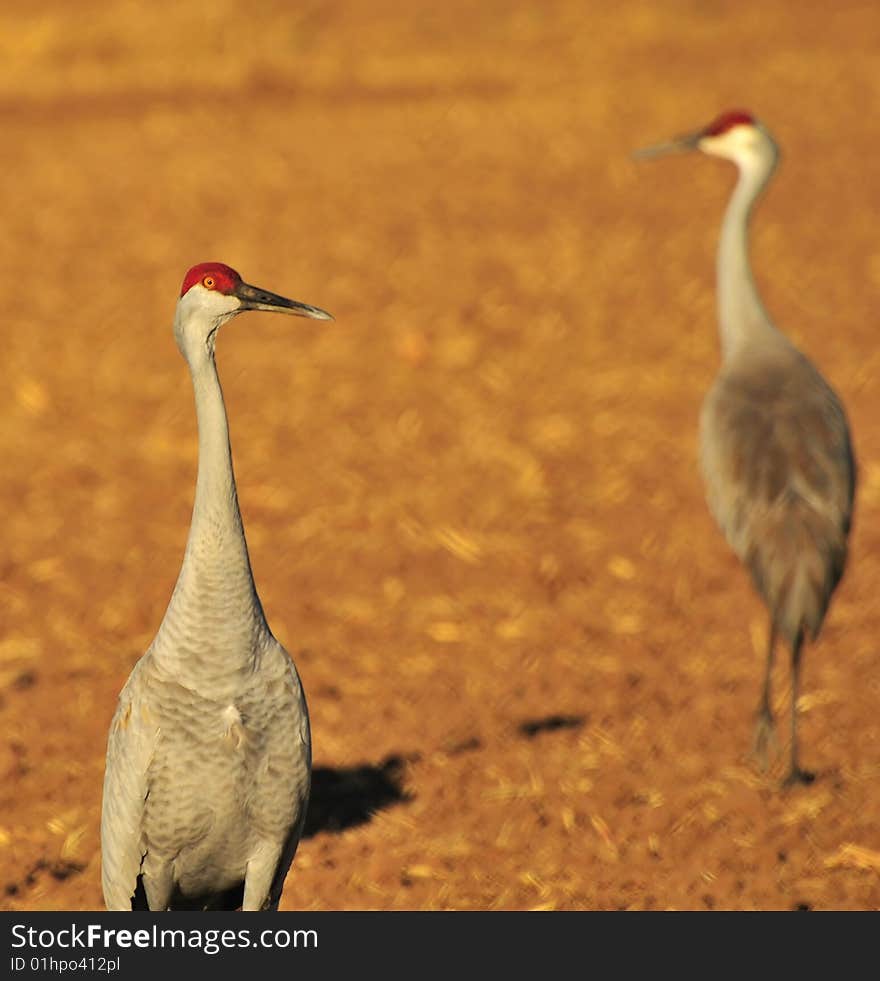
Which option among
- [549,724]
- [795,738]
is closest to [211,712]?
[795,738]

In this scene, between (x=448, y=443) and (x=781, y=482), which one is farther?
(x=448, y=443)

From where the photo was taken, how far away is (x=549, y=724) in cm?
657

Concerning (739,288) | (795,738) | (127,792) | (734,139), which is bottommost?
(795,738)

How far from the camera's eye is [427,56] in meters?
19.4

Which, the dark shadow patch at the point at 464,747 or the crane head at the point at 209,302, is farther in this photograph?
the dark shadow patch at the point at 464,747

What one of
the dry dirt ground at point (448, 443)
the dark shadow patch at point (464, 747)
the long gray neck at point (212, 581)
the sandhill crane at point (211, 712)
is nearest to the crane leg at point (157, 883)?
the sandhill crane at point (211, 712)

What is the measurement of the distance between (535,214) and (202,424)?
9.86 m

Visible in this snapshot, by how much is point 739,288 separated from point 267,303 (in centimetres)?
372

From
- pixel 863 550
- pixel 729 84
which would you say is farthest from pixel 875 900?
pixel 729 84

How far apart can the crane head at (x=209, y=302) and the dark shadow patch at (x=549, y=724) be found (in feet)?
8.93

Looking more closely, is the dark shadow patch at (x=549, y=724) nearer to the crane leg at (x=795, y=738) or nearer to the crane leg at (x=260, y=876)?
the crane leg at (x=795, y=738)

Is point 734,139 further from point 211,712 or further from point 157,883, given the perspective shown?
point 157,883

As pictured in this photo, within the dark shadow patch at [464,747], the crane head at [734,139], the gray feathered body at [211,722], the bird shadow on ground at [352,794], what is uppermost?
the crane head at [734,139]

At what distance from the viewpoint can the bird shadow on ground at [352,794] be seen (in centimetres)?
579
